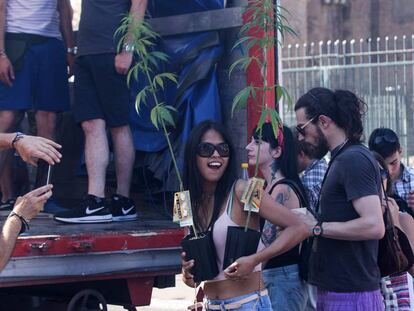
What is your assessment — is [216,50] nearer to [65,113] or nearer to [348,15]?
[65,113]

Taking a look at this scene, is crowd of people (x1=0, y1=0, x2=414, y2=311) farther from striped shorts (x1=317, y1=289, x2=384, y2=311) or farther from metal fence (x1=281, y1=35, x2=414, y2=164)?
metal fence (x1=281, y1=35, x2=414, y2=164)

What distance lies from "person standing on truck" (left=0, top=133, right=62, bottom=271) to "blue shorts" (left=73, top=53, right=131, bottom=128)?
6.15 feet

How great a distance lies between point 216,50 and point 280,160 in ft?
4.09

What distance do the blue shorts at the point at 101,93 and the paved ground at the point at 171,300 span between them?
10.8ft

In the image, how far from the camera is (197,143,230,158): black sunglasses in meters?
5.05

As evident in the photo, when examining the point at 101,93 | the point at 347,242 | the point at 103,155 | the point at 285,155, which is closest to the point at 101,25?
the point at 101,93

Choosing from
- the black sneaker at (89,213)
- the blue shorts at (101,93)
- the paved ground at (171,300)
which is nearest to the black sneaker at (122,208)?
the black sneaker at (89,213)

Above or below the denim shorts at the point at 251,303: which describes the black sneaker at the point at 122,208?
above

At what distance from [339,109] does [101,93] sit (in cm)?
189

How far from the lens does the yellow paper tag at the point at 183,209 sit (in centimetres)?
491

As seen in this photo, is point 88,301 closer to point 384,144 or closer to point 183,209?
point 183,209

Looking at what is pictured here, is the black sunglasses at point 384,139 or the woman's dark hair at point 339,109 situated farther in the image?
the black sunglasses at point 384,139

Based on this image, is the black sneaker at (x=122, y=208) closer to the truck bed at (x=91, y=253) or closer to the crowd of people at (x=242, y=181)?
the crowd of people at (x=242, y=181)

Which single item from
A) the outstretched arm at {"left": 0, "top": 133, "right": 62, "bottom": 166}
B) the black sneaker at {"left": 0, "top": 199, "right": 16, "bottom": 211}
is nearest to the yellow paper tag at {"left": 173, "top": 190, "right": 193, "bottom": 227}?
the outstretched arm at {"left": 0, "top": 133, "right": 62, "bottom": 166}
